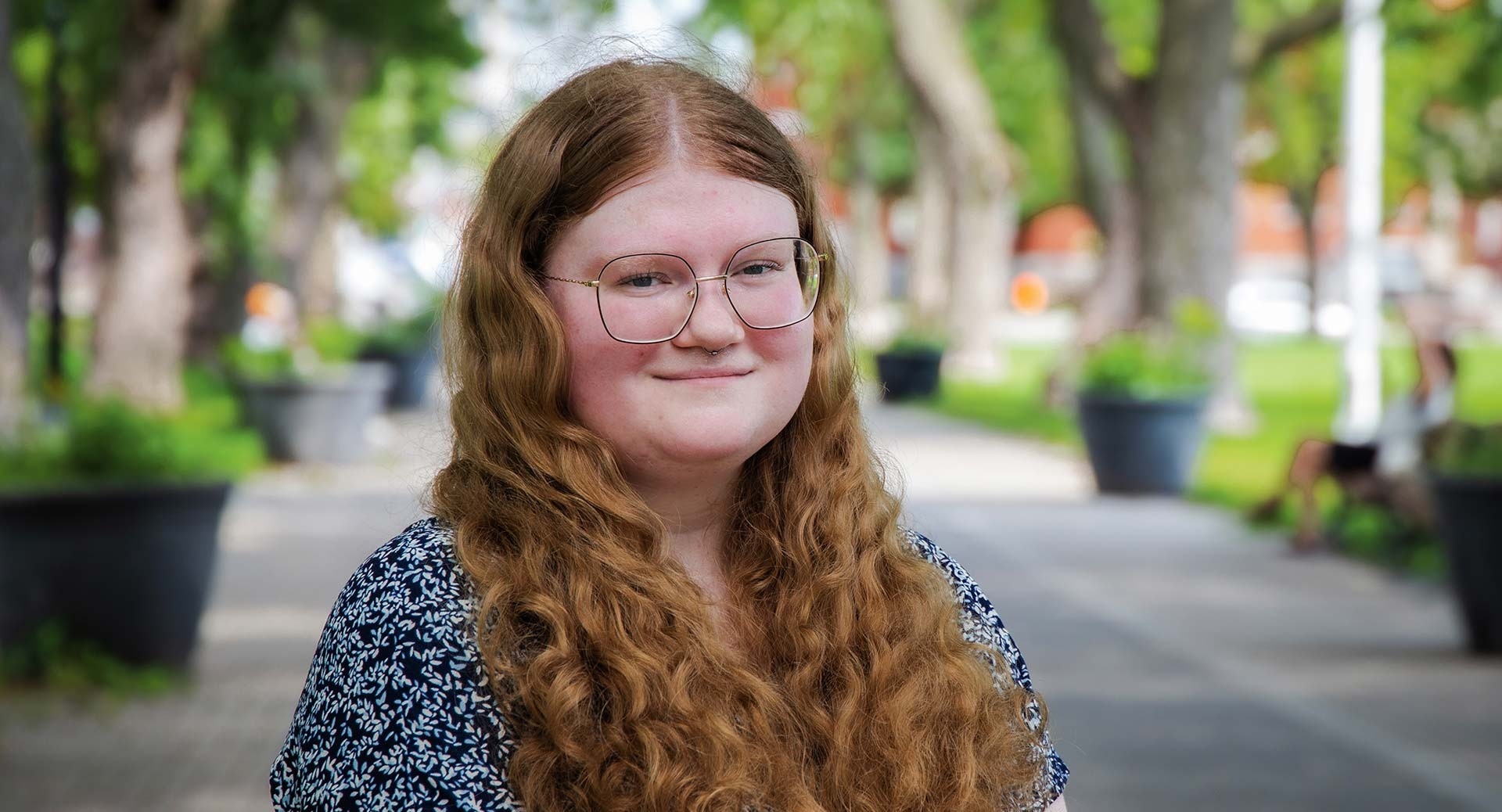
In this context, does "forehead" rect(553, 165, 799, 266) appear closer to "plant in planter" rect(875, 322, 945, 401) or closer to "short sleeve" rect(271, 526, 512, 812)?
"short sleeve" rect(271, 526, 512, 812)

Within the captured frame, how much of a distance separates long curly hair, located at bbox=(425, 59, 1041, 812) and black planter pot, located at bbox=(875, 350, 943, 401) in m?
22.7

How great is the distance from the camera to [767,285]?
6.19 feet

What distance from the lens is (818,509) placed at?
2.06m

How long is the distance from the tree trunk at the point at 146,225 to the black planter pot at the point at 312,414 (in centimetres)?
106

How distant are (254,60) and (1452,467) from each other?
10.8 metres

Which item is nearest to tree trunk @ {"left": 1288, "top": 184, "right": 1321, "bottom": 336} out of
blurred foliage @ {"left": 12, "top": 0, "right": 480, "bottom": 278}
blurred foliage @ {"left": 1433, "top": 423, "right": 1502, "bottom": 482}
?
blurred foliage @ {"left": 12, "top": 0, "right": 480, "bottom": 278}

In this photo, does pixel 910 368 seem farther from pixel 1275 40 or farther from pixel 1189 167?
pixel 1189 167

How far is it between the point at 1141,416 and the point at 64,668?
8.75 metres

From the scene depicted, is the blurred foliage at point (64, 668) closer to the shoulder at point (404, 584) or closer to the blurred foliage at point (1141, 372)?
the shoulder at point (404, 584)

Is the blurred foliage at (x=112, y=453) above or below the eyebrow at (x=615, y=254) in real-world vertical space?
below

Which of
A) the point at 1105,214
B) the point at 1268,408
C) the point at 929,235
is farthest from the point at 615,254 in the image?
the point at 929,235

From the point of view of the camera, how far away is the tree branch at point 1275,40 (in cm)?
1808

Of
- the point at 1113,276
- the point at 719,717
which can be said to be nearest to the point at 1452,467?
the point at 719,717

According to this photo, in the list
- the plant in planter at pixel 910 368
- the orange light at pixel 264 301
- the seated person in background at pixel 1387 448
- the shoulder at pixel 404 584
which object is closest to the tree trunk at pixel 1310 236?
the plant in planter at pixel 910 368
